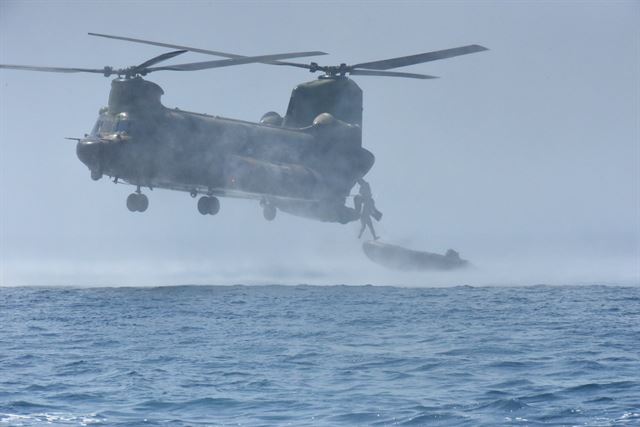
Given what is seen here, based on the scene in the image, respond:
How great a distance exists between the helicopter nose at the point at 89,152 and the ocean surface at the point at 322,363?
18.7 ft

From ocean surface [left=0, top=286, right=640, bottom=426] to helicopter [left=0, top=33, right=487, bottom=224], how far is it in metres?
6.32

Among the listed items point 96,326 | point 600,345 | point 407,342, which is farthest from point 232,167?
point 600,345

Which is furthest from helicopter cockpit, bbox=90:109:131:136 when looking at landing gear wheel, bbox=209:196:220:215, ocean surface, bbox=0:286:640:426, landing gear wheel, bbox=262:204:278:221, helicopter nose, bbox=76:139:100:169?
landing gear wheel, bbox=262:204:278:221

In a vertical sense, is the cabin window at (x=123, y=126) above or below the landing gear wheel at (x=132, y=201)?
above

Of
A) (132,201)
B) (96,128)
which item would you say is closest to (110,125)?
(96,128)

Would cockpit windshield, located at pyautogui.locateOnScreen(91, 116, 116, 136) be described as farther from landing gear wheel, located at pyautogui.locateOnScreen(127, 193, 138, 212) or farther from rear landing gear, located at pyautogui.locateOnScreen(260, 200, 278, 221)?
rear landing gear, located at pyautogui.locateOnScreen(260, 200, 278, 221)

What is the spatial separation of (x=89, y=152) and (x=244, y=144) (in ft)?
23.3

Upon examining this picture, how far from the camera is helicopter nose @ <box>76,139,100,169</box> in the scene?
38531 mm

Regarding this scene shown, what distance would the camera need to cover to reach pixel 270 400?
60.1 feet

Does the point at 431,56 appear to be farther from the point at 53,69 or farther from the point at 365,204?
the point at 53,69

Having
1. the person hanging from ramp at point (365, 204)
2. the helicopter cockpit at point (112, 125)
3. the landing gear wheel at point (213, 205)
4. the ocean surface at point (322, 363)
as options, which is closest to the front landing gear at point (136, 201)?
the helicopter cockpit at point (112, 125)

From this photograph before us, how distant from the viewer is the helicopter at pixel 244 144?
39156 millimetres

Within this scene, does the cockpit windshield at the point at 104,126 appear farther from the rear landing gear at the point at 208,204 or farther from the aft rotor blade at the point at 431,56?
the aft rotor blade at the point at 431,56

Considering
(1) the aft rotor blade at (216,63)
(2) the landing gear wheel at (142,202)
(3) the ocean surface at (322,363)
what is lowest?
(3) the ocean surface at (322,363)
